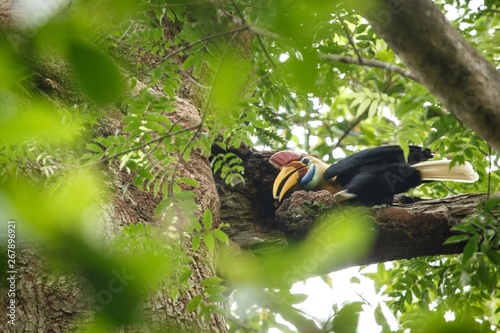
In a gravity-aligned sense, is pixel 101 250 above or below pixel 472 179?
below

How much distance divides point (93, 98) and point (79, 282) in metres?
0.16

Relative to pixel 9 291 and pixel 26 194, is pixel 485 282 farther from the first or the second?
pixel 26 194

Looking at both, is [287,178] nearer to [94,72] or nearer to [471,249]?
[471,249]

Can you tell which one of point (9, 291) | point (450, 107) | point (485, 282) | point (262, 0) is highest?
point (450, 107)

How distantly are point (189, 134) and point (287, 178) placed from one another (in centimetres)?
98

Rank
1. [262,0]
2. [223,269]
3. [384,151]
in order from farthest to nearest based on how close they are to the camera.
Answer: [384,151], [223,269], [262,0]

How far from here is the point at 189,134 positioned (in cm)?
197

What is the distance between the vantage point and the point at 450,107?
146 cm

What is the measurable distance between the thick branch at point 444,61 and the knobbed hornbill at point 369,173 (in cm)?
124

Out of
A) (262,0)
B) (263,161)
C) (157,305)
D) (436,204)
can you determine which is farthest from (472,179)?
(262,0)

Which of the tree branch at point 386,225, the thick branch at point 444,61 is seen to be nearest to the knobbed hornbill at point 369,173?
the tree branch at point 386,225

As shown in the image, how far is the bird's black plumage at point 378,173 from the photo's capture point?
272 centimetres

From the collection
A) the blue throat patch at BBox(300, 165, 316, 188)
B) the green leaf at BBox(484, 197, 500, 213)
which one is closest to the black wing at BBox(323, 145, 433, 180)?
the blue throat patch at BBox(300, 165, 316, 188)

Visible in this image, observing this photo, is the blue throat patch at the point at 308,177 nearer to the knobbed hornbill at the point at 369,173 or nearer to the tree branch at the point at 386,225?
the knobbed hornbill at the point at 369,173
